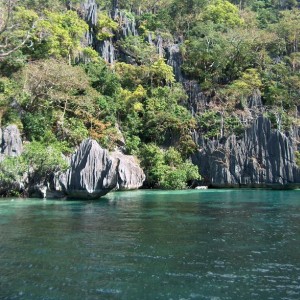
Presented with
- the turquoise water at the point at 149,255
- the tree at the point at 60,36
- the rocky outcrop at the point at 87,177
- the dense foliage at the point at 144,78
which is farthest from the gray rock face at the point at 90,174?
the tree at the point at 60,36

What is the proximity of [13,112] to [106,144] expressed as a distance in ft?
28.4

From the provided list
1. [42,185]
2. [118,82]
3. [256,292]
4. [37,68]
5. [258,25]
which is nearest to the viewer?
[256,292]

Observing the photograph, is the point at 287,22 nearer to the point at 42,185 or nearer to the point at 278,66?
the point at 278,66

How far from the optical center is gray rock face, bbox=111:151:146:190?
34969mm

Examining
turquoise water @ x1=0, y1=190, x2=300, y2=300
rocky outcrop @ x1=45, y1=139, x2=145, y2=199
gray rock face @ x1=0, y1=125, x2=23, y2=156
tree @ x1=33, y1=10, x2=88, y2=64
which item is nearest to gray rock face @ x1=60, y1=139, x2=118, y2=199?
rocky outcrop @ x1=45, y1=139, x2=145, y2=199

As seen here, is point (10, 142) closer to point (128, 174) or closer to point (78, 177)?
point (78, 177)

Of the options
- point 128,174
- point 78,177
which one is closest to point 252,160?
point 128,174

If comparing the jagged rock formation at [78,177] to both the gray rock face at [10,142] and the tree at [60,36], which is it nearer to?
the gray rock face at [10,142]

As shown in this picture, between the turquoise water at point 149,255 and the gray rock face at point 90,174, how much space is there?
6.65m

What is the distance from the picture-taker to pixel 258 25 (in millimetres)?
61000

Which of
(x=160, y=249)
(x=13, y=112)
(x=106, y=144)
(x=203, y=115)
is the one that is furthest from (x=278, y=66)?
(x=160, y=249)

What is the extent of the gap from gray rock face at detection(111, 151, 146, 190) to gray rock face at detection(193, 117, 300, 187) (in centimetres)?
730

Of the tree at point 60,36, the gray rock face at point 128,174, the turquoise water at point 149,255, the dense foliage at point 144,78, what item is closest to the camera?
the turquoise water at point 149,255

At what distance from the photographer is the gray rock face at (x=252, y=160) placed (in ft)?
127
